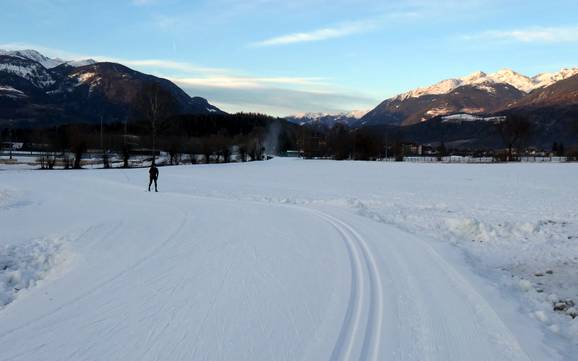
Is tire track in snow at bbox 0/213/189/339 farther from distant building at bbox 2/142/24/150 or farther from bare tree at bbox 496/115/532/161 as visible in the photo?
distant building at bbox 2/142/24/150

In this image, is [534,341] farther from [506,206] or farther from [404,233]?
[506,206]

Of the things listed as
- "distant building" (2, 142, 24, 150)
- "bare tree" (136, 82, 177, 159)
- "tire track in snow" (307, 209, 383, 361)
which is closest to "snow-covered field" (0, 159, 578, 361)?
"tire track in snow" (307, 209, 383, 361)

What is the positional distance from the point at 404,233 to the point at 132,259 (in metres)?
8.24

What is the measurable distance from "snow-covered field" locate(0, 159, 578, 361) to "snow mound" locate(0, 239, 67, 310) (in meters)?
0.04

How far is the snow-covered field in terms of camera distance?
19.4 ft

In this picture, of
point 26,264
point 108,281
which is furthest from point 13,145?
point 108,281

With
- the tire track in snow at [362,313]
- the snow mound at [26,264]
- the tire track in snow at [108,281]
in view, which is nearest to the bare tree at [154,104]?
the snow mound at [26,264]

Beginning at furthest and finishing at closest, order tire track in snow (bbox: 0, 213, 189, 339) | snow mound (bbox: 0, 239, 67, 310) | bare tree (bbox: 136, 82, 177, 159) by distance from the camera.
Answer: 1. bare tree (bbox: 136, 82, 177, 159)
2. snow mound (bbox: 0, 239, 67, 310)
3. tire track in snow (bbox: 0, 213, 189, 339)

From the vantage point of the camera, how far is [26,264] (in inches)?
410

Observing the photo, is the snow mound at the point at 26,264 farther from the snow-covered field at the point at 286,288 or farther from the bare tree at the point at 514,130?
the bare tree at the point at 514,130

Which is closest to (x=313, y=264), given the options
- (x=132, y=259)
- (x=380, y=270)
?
(x=380, y=270)

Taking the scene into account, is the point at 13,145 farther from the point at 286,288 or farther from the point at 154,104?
the point at 286,288

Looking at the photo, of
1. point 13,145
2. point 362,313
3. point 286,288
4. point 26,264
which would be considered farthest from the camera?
point 13,145

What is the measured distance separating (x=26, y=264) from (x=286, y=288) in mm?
6307
